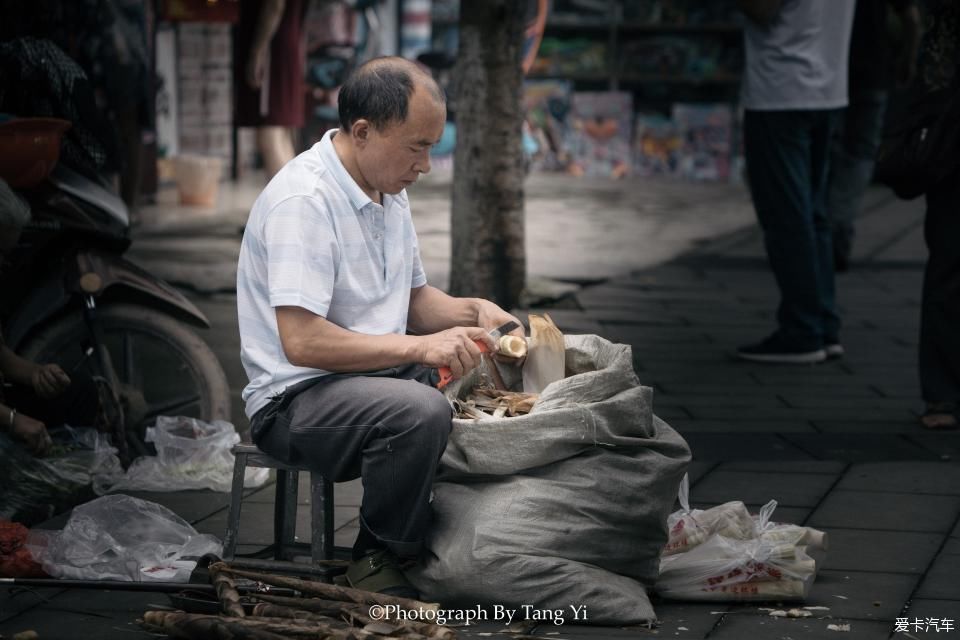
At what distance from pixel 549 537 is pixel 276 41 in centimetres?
791

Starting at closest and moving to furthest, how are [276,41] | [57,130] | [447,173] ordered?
[57,130], [276,41], [447,173]

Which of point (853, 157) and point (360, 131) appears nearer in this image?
point (360, 131)

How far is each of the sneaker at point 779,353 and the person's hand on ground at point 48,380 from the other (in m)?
3.34

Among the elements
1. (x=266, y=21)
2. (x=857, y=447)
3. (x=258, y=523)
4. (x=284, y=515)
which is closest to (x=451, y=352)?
(x=284, y=515)

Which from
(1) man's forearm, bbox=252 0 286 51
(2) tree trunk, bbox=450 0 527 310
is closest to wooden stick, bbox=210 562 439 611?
(2) tree trunk, bbox=450 0 527 310

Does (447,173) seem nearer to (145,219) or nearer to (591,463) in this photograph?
(145,219)

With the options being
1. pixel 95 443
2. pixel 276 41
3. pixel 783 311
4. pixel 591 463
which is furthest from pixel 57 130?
pixel 276 41

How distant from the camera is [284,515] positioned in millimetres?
3852

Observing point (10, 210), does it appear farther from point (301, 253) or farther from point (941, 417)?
point (941, 417)

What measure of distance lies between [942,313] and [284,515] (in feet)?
9.10

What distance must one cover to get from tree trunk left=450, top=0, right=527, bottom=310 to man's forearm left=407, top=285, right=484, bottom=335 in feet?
12.7

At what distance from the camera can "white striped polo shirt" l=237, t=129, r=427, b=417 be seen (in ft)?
11.4

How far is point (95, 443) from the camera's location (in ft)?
15.9

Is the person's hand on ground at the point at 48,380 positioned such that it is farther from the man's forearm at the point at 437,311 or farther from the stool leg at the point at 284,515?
the man's forearm at the point at 437,311
